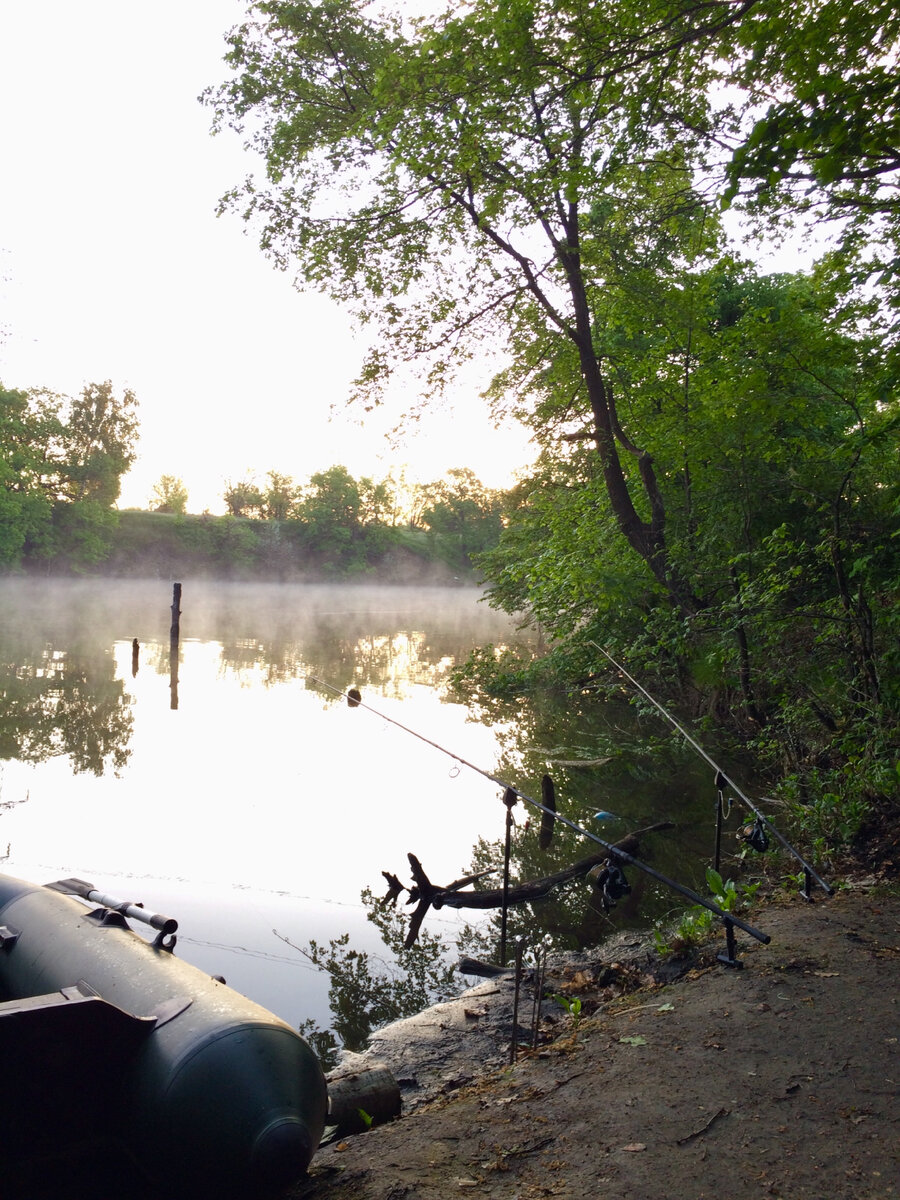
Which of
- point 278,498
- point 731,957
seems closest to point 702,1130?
point 731,957

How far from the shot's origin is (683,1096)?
3.48m

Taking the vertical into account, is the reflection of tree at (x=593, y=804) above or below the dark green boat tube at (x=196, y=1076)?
below

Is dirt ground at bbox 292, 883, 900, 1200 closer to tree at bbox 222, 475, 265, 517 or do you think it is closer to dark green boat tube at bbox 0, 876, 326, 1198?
dark green boat tube at bbox 0, 876, 326, 1198

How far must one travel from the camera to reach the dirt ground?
2.95 m

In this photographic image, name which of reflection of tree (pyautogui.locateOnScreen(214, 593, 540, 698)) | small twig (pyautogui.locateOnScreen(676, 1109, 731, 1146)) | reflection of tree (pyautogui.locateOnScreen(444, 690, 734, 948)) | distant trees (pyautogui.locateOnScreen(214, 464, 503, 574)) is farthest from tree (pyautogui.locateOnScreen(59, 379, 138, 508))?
small twig (pyautogui.locateOnScreen(676, 1109, 731, 1146))

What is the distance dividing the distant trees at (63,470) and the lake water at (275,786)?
94.2 ft

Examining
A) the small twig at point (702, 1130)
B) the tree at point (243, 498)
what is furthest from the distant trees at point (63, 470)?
the small twig at point (702, 1130)

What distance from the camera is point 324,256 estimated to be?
501 inches

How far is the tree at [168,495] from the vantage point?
3076 inches

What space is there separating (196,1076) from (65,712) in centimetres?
1262

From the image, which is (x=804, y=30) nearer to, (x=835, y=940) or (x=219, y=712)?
(x=835, y=940)

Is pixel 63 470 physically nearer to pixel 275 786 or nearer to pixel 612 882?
pixel 275 786

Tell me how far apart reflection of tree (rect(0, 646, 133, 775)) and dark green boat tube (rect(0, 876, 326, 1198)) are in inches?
319

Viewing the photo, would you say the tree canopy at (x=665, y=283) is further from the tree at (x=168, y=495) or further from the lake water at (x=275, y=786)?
the tree at (x=168, y=495)
